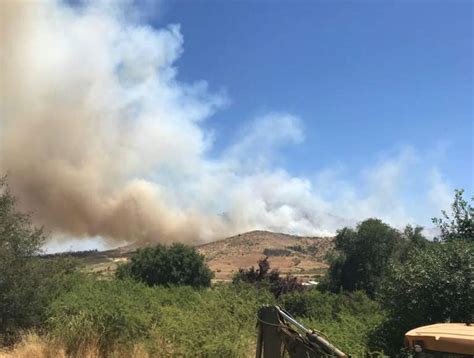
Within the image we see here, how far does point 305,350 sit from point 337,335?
4.58m

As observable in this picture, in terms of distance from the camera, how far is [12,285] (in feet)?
47.1

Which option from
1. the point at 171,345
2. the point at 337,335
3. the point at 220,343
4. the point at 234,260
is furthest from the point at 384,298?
the point at 234,260

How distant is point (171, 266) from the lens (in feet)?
179

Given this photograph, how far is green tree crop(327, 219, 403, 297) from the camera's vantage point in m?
57.4

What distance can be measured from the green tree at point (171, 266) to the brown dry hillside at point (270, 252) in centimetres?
4422

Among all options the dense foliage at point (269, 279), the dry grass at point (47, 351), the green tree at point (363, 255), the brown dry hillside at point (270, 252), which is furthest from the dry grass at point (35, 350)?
the brown dry hillside at point (270, 252)

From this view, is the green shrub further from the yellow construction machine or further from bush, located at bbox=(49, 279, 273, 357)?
the yellow construction machine

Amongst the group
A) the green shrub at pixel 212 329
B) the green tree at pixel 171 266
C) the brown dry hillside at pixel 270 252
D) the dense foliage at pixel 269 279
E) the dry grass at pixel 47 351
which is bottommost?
the dry grass at pixel 47 351

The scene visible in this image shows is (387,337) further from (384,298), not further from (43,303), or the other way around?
(43,303)

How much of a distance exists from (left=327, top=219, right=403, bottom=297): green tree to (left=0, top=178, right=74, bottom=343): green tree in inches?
1742

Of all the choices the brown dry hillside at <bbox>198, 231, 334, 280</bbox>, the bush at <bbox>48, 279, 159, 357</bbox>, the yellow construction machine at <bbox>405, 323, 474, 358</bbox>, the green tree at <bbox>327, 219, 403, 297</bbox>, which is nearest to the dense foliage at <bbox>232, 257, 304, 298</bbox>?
the green tree at <bbox>327, 219, 403, 297</bbox>

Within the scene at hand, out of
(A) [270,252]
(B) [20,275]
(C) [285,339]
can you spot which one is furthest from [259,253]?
(C) [285,339]

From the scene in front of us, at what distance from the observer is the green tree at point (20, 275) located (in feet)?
46.4

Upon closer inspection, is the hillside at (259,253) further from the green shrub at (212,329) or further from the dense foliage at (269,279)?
the green shrub at (212,329)
